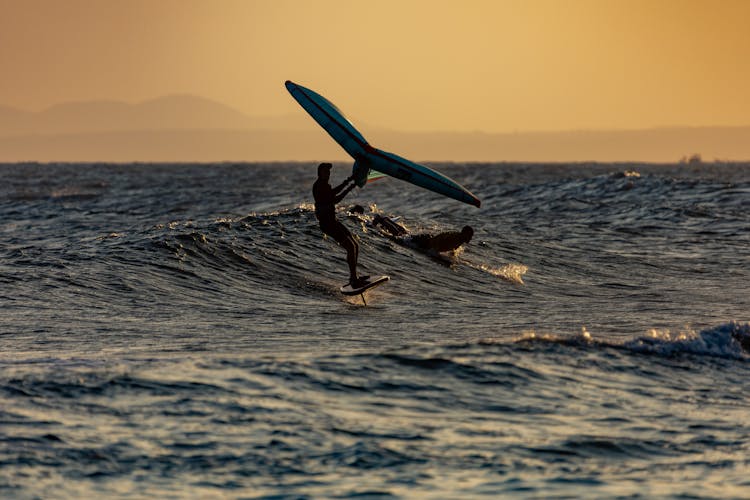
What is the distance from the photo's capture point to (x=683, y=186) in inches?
1797

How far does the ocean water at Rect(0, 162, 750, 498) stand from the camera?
7.22 m

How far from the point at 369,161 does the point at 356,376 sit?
743 cm

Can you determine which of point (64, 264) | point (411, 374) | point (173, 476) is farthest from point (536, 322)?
point (64, 264)

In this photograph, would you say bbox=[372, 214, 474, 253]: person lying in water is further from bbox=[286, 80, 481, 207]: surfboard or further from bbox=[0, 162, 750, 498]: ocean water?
bbox=[286, 80, 481, 207]: surfboard

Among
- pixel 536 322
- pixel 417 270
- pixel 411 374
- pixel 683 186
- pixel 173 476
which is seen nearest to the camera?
pixel 173 476

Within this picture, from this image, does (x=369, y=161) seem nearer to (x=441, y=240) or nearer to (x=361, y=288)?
(x=361, y=288)

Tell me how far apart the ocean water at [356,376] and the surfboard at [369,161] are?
201 cm

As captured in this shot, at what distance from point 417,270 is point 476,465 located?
1322 centimetres

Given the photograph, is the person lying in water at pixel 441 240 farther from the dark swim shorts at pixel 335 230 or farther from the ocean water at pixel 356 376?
the dark swim shorts at pixel 335 230

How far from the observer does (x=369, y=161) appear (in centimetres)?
1664

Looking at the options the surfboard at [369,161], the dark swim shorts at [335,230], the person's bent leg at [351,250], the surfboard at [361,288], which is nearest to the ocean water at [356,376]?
the surfboard at [361,288]

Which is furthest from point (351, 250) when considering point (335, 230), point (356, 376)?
point (356, 376)

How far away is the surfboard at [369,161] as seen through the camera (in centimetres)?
1662

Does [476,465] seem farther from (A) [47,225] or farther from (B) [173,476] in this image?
(A) [47,225]
